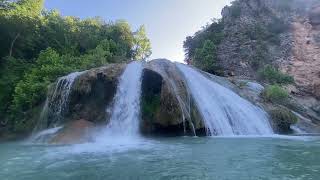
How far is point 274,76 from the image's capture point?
26.9 m

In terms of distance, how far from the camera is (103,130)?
16781mm

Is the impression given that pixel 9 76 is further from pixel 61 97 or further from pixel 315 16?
pixel 315 16

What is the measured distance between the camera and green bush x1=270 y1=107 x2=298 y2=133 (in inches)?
728

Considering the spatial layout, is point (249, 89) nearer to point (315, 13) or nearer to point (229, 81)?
point (229, 81)

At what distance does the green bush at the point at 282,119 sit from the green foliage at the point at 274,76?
25.7 ft

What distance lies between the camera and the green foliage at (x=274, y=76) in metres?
26.5

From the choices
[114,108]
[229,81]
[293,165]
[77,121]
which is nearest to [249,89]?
[229,81]

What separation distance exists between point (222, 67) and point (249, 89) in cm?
964

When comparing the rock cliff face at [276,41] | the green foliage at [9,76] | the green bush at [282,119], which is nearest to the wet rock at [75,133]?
the green foliage at [9,76]

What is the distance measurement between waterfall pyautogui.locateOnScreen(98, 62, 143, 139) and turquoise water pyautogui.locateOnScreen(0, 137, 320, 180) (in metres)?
4.19

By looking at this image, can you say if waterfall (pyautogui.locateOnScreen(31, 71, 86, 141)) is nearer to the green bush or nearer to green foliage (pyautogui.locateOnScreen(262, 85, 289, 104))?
the green bush

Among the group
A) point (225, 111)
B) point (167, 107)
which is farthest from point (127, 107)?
point (225, 111)

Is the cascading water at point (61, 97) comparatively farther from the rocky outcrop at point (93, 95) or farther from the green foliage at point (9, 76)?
the green foliage at point (9, 76)

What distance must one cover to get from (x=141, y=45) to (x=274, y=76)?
21467 millimetres
